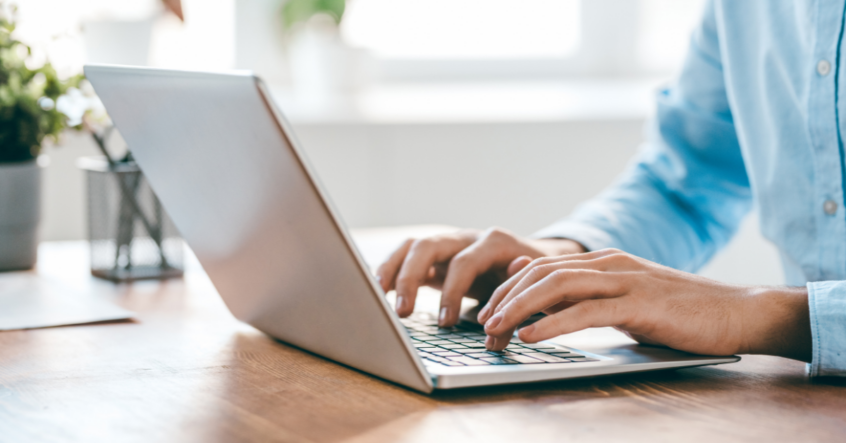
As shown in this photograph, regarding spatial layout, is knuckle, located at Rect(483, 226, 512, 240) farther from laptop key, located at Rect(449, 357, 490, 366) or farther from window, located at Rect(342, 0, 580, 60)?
window, located at Rect(342, 0, 580, 60)

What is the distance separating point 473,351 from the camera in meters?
0.63

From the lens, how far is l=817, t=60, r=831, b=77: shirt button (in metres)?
0.91

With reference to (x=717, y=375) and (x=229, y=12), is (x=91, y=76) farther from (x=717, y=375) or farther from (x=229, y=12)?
(x=229, y=12)

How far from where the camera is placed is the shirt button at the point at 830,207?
0.94 m

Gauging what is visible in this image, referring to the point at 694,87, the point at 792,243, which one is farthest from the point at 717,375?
the point at 694,87

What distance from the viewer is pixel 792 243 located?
100 centimetres

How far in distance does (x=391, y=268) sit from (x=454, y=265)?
0.08 metres

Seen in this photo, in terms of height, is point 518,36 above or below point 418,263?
above

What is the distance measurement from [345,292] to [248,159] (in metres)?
0.11

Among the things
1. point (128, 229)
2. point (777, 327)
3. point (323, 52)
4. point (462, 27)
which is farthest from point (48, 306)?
point (462, 27)

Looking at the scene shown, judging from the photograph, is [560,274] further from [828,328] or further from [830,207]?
[830,207]

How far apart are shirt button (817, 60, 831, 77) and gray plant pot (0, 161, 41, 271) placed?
3.27 feet

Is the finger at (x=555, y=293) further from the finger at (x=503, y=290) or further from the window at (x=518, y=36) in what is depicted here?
the window at (x=518, y=36)

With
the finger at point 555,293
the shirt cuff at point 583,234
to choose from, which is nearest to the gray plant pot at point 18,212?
the shirt cuff at point 583,234
